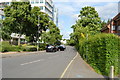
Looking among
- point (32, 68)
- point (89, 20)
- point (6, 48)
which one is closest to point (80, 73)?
point (32, 68)

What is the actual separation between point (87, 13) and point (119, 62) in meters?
51.8

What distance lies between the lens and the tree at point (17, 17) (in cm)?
3831

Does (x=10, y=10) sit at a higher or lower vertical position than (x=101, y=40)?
higher

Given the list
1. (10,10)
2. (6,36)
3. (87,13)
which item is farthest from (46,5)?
(10,10)

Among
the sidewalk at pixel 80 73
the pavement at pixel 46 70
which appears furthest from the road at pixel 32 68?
the sidewalk at pixel 80 73

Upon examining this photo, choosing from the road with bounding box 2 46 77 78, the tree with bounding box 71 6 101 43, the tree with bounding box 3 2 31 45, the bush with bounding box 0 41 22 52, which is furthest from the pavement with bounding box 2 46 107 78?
the tree with bounding box 71 6 101 43

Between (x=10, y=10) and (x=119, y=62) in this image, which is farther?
(x=10, y=10)

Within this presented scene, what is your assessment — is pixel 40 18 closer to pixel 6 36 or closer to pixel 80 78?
pixel 6 36

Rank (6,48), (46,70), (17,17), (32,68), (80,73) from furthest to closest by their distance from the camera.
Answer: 1. (17,17)
2. (6,48)
3. (32,68)
4. (46,70)
5. (80,73)

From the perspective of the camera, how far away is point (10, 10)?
1564 inches

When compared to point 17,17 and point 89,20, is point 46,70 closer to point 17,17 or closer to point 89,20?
point 17,17

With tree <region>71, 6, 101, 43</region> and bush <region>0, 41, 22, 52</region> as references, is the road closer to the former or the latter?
bush <region>0, 41, 22, 52</region>

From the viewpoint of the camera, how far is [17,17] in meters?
38.8

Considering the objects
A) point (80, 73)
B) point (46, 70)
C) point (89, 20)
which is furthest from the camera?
point (89, 20)
